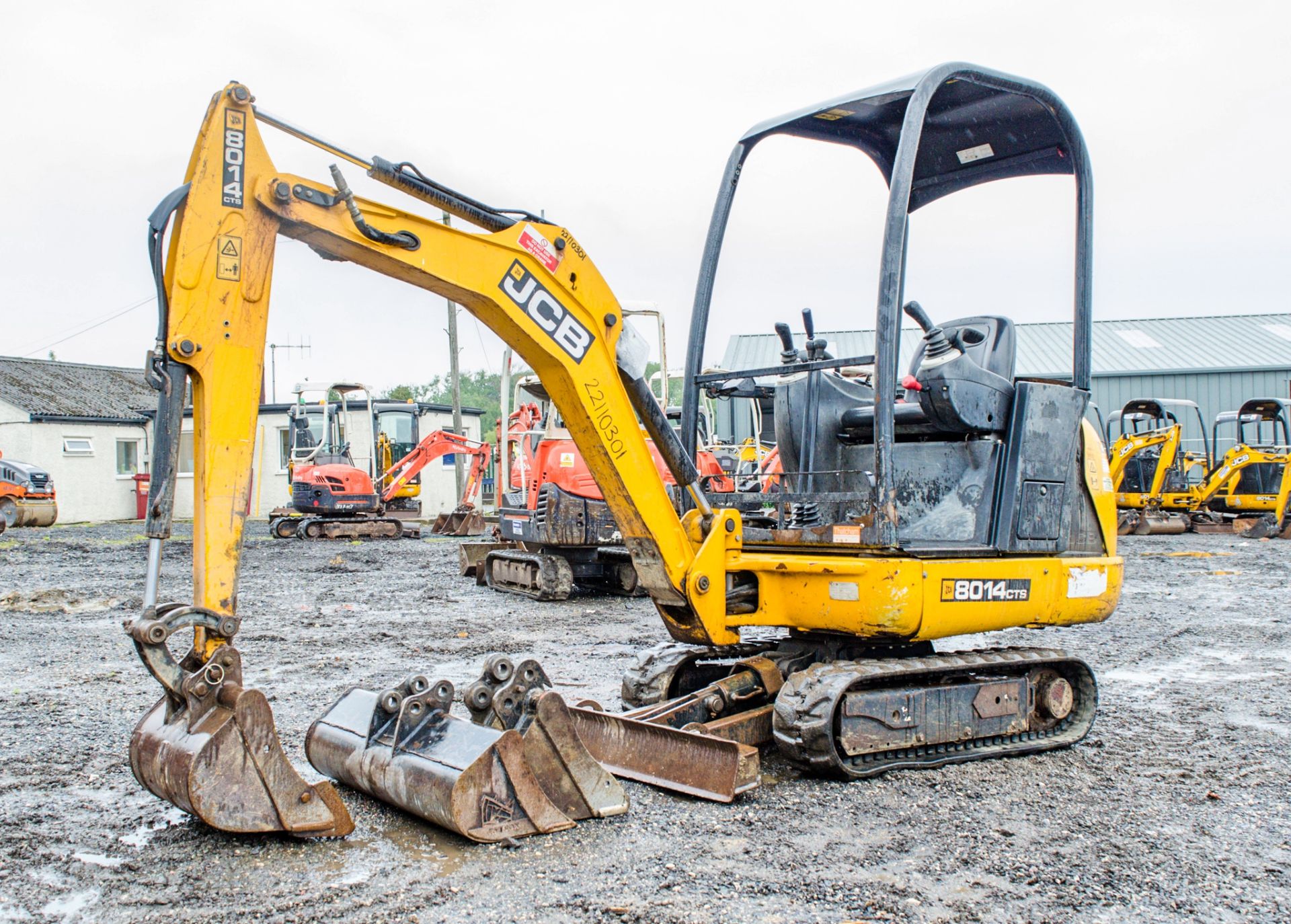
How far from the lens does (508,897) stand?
344 cm

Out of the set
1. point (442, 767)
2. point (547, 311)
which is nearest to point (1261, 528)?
point (547, 311)

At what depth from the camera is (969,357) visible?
17.0 ft

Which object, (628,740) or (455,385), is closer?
(628,740)

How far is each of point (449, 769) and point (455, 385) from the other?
26.4 m

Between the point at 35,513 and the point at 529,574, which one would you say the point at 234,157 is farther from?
the point at 35,513

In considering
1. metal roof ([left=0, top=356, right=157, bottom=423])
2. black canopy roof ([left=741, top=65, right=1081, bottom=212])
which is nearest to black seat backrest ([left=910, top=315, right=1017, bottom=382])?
black canopy roof ([left=741, top=65, right=1081, bottom=212])

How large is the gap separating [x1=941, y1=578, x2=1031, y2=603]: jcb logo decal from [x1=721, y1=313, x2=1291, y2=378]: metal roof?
81.2ft

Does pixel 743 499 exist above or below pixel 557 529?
above

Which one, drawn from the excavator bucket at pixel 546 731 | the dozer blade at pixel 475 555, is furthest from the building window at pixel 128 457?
the excavator bucket at pixel 546 731

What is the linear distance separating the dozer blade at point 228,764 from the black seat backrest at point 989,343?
10.9 ft

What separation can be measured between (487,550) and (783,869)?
9.96 metres

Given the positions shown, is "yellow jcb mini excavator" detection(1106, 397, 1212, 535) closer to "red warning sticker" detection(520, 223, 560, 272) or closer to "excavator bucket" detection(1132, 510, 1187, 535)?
"excavator bucket" detection(1132, 510, 1187, 535)

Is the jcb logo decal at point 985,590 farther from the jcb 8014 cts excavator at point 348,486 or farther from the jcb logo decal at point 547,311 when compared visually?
the jcb 8014 cts excavator at point 348,486

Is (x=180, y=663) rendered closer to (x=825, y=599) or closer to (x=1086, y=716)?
(x=825, y=599)
